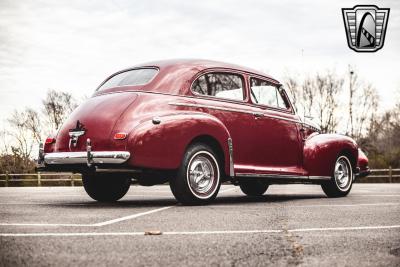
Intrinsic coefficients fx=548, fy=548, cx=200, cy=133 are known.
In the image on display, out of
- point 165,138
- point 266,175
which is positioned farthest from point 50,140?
point 266,175

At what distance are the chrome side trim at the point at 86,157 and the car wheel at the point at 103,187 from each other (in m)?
1.02

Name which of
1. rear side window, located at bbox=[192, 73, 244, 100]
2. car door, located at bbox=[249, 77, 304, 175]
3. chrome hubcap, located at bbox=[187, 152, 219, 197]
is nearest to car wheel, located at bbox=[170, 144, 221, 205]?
chrome hubcap, located at bbox=[187, 152, 219, 197]

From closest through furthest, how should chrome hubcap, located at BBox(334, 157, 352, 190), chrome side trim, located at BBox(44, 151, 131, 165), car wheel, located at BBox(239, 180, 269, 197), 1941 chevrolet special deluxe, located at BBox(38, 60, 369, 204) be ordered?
1. chrome side trim, located at BBox(44, 151, 131, 165)
2. 1941 chevrolet special deluxe, located at BBox(38, 60, 369, 204)
3. chrome hubcap, located at BBox(334, 157, 352, 190)
4. car wheel, located at BBox(239, 180, 269, 197)

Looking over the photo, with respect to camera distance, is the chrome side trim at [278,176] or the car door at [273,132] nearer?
the chrome side trim at [278,176]

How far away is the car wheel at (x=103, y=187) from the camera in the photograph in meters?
7.55

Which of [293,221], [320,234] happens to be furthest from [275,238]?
[293,221]

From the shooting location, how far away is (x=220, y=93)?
7273 millimetres

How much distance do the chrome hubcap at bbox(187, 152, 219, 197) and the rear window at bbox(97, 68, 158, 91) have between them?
1.19 meters

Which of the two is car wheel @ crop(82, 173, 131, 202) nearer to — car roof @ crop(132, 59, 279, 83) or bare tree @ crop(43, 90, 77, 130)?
car roof @ crop(132, 59, 279, 83)

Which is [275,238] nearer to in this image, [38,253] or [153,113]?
[38,253]

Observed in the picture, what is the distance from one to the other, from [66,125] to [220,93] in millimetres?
2039

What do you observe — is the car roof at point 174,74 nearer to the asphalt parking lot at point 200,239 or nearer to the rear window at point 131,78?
the rear window at point 131,78

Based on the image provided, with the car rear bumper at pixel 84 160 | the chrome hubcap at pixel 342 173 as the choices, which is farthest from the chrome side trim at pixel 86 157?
the chrome hubcap at pixel 342 173

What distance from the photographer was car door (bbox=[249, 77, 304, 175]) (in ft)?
25.0
